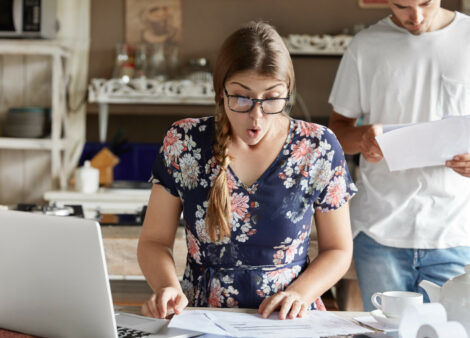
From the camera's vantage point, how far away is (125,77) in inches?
157

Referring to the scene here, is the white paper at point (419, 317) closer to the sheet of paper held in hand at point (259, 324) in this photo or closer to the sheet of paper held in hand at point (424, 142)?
the sheet of paper held in hand at point (259, 324)

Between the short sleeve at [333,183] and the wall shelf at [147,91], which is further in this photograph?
the wall shelf at [147,91]

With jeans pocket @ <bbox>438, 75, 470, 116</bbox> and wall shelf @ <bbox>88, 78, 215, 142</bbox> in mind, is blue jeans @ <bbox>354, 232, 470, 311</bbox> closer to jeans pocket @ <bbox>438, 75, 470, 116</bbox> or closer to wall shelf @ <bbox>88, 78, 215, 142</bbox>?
jeans pocket @ <bbox>438, 75, 470, 116</bbox>

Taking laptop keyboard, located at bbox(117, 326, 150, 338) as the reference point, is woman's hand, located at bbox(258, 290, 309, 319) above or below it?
above

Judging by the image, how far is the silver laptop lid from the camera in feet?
3.64

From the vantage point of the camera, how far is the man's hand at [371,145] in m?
1.92

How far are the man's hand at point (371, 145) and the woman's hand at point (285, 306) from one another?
2.12 ft

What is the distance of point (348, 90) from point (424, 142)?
40 centimetres

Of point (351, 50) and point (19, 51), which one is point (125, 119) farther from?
point (351, 50)

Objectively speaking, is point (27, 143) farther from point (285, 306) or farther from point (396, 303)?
point (396, 303)

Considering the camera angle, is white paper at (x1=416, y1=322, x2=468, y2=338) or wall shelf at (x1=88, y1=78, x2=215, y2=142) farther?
wall shelf at (x1=88, y1=78, x2=215, y2=142)

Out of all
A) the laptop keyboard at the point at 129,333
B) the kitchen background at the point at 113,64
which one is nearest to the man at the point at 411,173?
the laptop keyboard at the point at 129,333

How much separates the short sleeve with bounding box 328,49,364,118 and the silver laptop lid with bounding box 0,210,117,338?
1.23 m

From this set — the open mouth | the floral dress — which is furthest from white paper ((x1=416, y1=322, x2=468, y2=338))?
→ the open mouth
